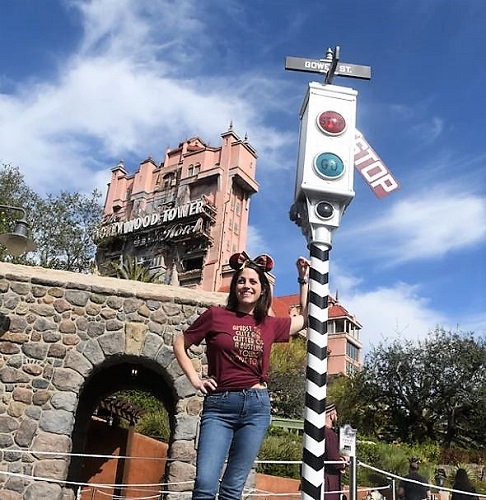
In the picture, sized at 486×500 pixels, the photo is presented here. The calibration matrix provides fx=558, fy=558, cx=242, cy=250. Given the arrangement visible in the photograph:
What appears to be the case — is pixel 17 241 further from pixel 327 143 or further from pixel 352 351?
pixel 352 351

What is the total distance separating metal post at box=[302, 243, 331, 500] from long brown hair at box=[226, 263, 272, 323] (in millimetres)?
742

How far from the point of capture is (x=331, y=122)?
4.48 m

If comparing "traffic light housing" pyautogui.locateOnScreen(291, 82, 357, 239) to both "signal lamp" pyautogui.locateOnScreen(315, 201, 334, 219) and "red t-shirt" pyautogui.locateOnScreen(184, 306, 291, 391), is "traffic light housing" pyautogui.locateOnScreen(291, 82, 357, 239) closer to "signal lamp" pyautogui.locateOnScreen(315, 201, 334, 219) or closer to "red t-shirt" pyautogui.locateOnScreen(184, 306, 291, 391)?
"signal lamp" pyautogui.locateOnScreen(315, 201, 334, 219)

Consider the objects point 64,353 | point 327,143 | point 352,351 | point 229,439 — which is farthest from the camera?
point 352,351

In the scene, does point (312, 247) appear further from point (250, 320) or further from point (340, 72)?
point (340, 72)

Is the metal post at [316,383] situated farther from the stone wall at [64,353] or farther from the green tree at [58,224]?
the green tree at [58,224]

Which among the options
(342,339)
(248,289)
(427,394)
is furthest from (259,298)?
(342,339)

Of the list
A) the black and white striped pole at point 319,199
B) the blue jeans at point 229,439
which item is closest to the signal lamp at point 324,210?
the black and white striped pole at point 319,199

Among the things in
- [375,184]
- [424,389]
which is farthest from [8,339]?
[424,389]

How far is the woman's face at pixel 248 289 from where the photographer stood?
324 cm

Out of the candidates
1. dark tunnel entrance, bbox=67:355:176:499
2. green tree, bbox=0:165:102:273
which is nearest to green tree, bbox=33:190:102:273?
green tree, bbox=0:165:102:273

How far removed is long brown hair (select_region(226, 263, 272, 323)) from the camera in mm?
3271

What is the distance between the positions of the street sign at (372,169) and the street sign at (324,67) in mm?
531

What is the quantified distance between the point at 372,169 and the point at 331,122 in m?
0.54
